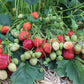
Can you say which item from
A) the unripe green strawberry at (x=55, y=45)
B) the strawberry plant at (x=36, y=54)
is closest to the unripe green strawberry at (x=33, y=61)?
the strawberry plant at (x=36, y=54)

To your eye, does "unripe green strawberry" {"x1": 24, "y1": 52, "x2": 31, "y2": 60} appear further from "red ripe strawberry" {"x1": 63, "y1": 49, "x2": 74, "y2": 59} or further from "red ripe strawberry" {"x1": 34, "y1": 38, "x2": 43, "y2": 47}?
"red ripe strawberry" {"x1": 63, "y1": 49, "x2": 74, "y2": 59}

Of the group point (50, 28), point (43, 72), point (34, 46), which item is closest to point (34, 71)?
point (43, 72)

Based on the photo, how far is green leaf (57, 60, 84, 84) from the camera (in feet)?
3.15

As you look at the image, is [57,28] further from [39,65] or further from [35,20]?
[39,65]

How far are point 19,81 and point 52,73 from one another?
8.8 inches

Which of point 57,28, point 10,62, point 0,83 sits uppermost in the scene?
point 57,28

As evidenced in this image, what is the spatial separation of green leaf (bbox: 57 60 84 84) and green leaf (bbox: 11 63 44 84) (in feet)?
0.37

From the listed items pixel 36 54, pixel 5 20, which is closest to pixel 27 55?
pixel 36 54

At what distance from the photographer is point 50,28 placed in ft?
4.18

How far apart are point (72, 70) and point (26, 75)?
0.26 meters

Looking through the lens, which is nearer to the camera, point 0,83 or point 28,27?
point 0,83

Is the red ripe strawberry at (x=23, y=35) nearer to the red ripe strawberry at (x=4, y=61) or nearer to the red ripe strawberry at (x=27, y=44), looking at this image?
the red ripe strawberry at (x=27, y=44)

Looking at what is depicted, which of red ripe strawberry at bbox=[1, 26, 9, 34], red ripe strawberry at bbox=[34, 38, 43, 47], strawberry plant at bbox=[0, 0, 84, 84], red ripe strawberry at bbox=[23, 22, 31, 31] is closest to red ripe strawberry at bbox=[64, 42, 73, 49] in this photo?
strawberry plant at bbox=[0, 0, 84, 84]

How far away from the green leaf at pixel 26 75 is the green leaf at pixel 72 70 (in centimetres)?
11
